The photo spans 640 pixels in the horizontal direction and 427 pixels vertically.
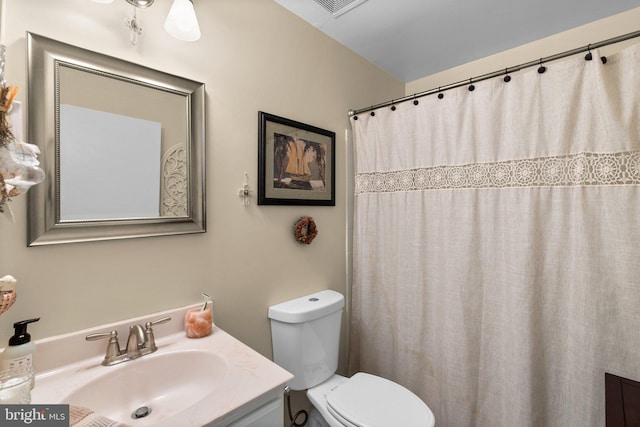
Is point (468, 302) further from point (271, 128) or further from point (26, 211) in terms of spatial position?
point (26, 211)

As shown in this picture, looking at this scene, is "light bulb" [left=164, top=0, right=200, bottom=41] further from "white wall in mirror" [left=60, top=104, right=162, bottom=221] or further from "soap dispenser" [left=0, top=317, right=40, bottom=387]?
"soap dispenser" [left=0, top=317, right=40, bottom=387]

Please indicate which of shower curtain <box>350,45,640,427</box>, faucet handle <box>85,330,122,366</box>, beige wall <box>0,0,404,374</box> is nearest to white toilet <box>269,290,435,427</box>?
beige wall <box>0,0,404,374</box>

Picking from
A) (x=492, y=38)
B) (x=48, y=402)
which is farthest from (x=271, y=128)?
(x=492, y=38)

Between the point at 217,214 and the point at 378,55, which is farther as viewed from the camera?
the point at 378,55

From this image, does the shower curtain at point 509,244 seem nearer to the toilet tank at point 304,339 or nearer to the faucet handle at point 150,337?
the toilet tank at point 304,339

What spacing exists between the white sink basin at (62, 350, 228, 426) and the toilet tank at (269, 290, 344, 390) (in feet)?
1.55

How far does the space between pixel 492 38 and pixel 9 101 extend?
7.45ft

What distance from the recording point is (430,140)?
1581 mm

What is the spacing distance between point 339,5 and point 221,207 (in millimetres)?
1200

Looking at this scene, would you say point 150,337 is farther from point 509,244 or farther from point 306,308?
point 509,244

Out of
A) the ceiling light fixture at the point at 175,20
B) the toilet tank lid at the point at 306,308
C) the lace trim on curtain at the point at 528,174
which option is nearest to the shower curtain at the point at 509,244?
the lace trim on curtain at the point at 528,174

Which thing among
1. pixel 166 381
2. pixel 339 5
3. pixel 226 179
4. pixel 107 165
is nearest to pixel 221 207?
pixel 226 179

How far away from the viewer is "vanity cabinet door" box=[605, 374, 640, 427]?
794 millimetres

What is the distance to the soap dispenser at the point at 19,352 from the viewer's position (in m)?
0.73
